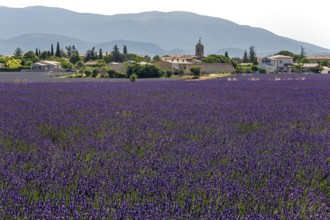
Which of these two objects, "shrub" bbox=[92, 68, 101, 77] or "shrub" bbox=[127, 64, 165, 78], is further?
"shrub" bbox=[92, 68, 101, 77]

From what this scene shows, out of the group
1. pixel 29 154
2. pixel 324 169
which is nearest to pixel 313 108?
pixel 324 169

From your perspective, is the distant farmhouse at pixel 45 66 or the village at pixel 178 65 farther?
the distant farmhouse at pixel 45 66

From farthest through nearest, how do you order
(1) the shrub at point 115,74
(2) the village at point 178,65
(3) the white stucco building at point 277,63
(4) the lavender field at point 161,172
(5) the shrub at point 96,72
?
(3) the white stucco building at point 277,63 → (2) the village at point 178,65 → (5) the shrub at point 96,72 → (1) the shrub at point 115,74 → (4) the lavender field at point 161,172

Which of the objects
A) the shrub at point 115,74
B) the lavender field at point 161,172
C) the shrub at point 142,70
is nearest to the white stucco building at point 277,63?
the shrub at point 142,70

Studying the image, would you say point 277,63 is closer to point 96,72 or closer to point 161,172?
point 96,72

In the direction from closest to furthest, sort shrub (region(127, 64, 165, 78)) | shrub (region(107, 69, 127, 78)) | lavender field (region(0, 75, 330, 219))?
1. lavender field (region(0, 75, 330, 219))
2. shrub (region(127, 64, 165, 78))
3. shrub (region(107, 69, 127, 78))

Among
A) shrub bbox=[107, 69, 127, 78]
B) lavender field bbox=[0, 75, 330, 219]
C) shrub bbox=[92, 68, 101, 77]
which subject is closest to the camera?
lavender field bbox=[0, 75, 330, 219]

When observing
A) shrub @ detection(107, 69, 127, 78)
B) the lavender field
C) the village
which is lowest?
the lavender field

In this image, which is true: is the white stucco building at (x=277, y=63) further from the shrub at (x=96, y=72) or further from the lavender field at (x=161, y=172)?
the lavender field at (x=161, y=172)

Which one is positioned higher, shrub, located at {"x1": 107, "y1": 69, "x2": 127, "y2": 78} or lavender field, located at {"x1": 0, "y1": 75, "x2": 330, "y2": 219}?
shrub, located at {"x1": 107, "y1": 69, "x2": 127, "y2": 78}

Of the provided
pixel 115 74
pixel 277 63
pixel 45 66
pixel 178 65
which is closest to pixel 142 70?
pixel 115 74

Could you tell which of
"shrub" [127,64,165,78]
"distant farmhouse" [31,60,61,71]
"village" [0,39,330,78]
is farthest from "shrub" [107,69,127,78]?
"distant farmhouse" [31,60,61,71]

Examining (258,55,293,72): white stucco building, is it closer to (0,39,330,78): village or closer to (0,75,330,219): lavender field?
(0,39,330,78): village

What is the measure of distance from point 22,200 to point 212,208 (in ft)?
3.69
